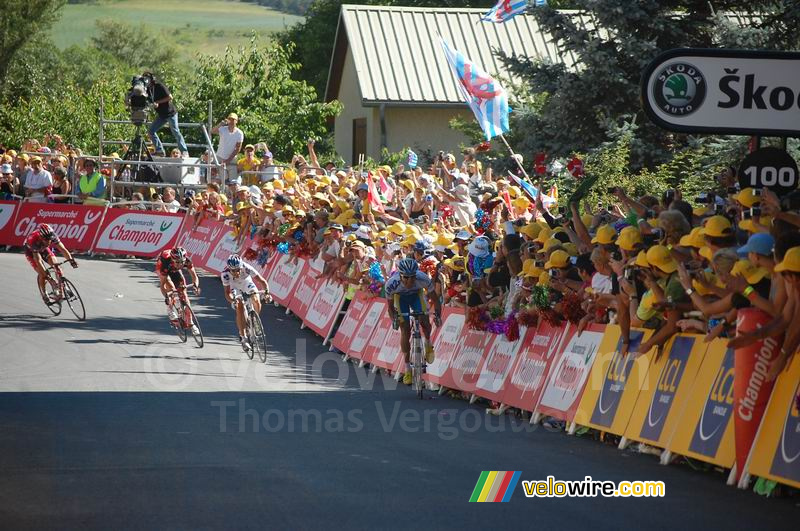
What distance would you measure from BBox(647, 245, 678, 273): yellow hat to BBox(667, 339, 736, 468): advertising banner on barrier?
0.97 m

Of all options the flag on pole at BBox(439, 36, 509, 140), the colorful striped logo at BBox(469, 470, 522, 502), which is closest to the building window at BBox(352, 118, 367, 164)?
the flag on pole at BBox(439, 36, 509, 140)

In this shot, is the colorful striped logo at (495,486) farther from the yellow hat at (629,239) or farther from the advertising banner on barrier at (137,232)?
the advertising banner on barrier at (137,232)

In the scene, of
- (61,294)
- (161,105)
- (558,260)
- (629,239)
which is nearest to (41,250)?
(61,294)

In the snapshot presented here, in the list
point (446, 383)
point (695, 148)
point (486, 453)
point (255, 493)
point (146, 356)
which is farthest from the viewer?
point (695, 148)

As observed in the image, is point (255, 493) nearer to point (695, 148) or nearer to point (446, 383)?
point (446, 383)

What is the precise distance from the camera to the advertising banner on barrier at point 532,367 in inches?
560

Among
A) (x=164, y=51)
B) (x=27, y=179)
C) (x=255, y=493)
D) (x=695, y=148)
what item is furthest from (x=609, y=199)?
(x=164, y=51)

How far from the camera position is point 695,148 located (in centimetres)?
2217

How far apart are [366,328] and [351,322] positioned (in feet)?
2.73

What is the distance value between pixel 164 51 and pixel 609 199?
406ft

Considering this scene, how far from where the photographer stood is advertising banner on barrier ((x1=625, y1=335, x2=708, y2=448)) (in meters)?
11.2

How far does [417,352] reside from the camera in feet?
54.5

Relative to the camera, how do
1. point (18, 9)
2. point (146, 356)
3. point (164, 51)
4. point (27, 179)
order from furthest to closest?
point (164, 51), point (18, 9), point (27, 179), point (146, 356)

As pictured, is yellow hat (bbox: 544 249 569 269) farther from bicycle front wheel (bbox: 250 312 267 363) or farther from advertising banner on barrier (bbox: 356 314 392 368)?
bicycle front wheel (bbox: 250 312 267 363)
